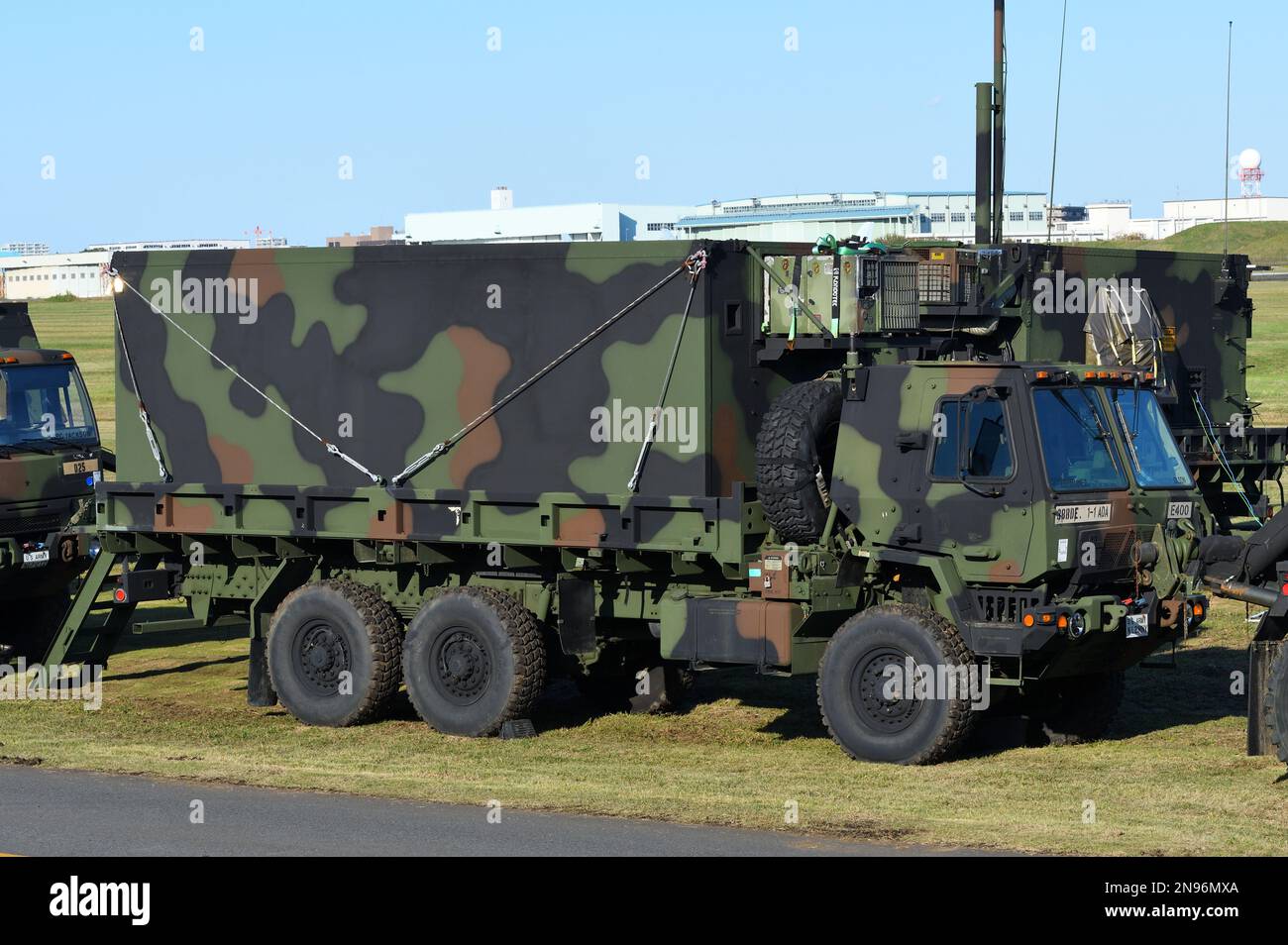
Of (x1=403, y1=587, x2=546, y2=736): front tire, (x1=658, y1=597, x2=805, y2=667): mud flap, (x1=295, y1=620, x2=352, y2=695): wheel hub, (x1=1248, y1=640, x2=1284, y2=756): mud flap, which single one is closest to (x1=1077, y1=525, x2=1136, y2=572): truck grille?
(x1=1248, y1=640, x2=1284, y2=756): mud flap

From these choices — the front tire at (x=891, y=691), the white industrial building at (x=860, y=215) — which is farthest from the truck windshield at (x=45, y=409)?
the white industrial building at (x=860, y=215)

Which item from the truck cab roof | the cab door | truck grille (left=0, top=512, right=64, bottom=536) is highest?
the truck cab roof

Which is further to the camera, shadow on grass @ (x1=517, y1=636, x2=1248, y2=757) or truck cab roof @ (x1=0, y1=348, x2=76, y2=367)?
truck cab roof @ (x1=0, y1=348, x2=76, y2=367)

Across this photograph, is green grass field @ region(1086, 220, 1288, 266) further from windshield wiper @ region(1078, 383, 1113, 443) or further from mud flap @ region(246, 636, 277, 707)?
windshield wiper @ region(1078, 383, 1113, 443)

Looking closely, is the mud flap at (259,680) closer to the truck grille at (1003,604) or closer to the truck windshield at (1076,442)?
the truck grille at (1003,604)

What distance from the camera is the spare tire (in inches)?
532

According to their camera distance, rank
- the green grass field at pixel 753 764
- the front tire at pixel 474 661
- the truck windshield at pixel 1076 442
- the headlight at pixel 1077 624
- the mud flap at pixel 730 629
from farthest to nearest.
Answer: the front tire at pixel 474 661, the mud flap at pixel 730 629, the truck windshield at pixel 1076 442, the headlight at pixel 1077 624, the green grass field at pixel 753 764

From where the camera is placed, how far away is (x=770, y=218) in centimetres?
11906

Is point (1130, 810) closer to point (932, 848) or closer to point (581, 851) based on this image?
point (932, 848)

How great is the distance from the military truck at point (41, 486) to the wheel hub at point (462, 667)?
5.19 meters

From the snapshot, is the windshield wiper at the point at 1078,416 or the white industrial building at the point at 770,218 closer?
the windshield wiper at the point at 1078,416

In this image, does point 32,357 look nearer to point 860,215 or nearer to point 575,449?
point 575,449

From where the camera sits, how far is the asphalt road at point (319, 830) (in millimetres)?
10555

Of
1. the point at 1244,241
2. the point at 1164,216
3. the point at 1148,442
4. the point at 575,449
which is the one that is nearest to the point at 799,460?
the point at 575,449
